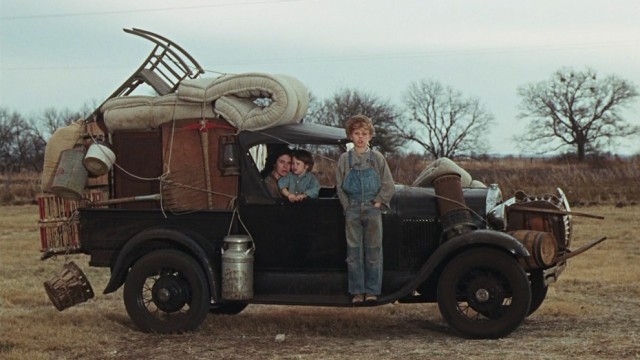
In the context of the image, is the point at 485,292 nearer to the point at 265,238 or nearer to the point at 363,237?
the point at 363,237

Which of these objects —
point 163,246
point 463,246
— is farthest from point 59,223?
point 463,246

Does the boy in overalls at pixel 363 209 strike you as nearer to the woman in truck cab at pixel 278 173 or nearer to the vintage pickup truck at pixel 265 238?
A: the vintage pickup truck at pixel 265 238

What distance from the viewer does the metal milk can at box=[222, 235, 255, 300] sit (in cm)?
853

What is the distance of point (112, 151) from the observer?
30.3 feet

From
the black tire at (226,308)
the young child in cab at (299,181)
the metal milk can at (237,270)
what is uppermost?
the young child in cab at (299,181)

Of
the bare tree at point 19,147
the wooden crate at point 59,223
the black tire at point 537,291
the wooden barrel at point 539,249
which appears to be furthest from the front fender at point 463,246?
the bare tree at point 19,147

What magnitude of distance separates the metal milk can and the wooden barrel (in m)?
2.29

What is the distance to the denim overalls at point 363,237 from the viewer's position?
830cm

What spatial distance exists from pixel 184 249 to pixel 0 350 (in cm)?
176

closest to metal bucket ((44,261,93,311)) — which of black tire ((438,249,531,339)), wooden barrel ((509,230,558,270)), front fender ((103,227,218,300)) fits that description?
front fender ((103,227,218,300))

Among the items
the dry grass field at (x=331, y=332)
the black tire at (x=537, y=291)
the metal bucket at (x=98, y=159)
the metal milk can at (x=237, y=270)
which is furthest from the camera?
the black tire at (x=537, y=291)

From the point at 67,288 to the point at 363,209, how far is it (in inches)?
117

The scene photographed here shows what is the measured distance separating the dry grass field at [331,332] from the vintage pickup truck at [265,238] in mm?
323

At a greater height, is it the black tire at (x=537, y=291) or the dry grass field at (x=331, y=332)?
the black tire at (x=537, y=291)
